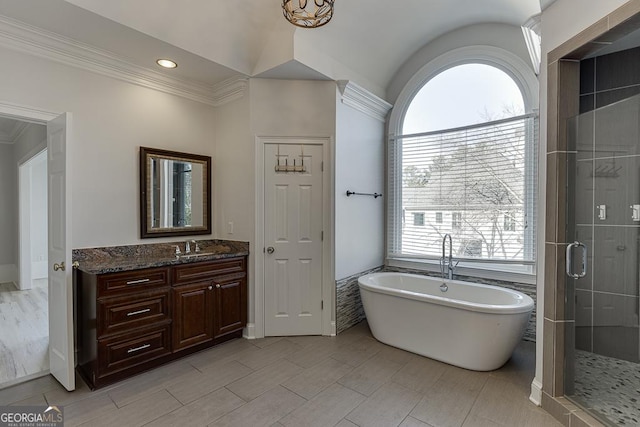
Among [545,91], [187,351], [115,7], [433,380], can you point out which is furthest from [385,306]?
[115,7]

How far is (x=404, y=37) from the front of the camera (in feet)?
12.0

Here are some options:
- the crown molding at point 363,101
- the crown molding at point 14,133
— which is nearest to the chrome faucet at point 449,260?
the crown molding at point 363,101

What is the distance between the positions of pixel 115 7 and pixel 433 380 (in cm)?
372

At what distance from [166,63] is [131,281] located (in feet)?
6.64

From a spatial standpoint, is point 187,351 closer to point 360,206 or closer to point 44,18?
point 360,206

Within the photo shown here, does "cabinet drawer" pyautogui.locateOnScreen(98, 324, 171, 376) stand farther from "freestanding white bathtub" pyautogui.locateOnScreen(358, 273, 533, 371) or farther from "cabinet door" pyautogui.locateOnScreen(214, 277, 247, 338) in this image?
"freestanding white bathtub" pyautogui.locateOnScreen(358, 273, 533, 371)

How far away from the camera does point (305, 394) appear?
7.51 feet

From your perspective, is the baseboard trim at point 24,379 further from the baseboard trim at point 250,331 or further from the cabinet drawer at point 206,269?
the baseboard trim at point 250,331

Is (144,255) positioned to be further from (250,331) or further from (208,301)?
(250,331)

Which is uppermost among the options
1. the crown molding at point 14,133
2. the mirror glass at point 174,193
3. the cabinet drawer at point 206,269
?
the crown molding at point 14,133

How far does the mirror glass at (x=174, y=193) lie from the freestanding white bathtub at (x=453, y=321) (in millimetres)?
1992

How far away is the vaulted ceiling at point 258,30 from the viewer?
7.61 ft

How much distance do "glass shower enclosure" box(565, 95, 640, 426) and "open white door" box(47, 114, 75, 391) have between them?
3.49 meters

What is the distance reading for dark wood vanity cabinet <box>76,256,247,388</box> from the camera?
7.69 feet
